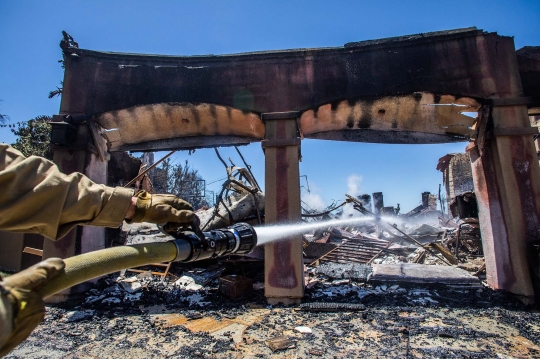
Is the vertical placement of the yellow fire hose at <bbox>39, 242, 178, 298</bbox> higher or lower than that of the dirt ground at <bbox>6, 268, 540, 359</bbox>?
higher

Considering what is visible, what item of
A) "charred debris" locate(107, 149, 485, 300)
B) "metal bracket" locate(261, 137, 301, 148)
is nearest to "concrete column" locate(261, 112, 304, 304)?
"metal bracket" locate(261, 137, 301, 148)

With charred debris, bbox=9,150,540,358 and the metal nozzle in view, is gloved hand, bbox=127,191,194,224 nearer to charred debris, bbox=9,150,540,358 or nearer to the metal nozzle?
the metal nozzle

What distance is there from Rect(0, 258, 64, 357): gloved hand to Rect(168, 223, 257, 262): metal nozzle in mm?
892

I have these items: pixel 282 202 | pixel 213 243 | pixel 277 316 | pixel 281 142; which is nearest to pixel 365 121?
pixel 281 142

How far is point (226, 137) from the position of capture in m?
7.41

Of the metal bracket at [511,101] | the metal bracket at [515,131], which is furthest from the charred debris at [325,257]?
the metal bracket at [511,101]

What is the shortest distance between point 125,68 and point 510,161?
27.0 feet

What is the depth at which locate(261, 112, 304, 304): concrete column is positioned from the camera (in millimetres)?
5480

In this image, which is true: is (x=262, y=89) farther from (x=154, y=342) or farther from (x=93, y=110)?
(x=154, y=342)

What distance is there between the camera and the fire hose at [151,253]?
123 cm

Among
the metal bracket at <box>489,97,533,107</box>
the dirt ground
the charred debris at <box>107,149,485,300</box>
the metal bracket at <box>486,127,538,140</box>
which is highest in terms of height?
the metal bracket at <box>489,97,533,107</box>

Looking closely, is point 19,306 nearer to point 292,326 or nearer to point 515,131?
point 292,326

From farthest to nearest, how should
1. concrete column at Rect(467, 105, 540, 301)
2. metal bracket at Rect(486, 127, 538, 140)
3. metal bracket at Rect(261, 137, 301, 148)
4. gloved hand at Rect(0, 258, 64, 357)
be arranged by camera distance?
metal bracket at Rect(261, 137, 301, 148)
metal bracket at Rect(486, 127, 538, 140)
concrete column at Rect(467, 105, 540, 301)
gloved hand at Rect(0, 258, 64, 357)

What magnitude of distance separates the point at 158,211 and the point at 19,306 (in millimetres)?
978
